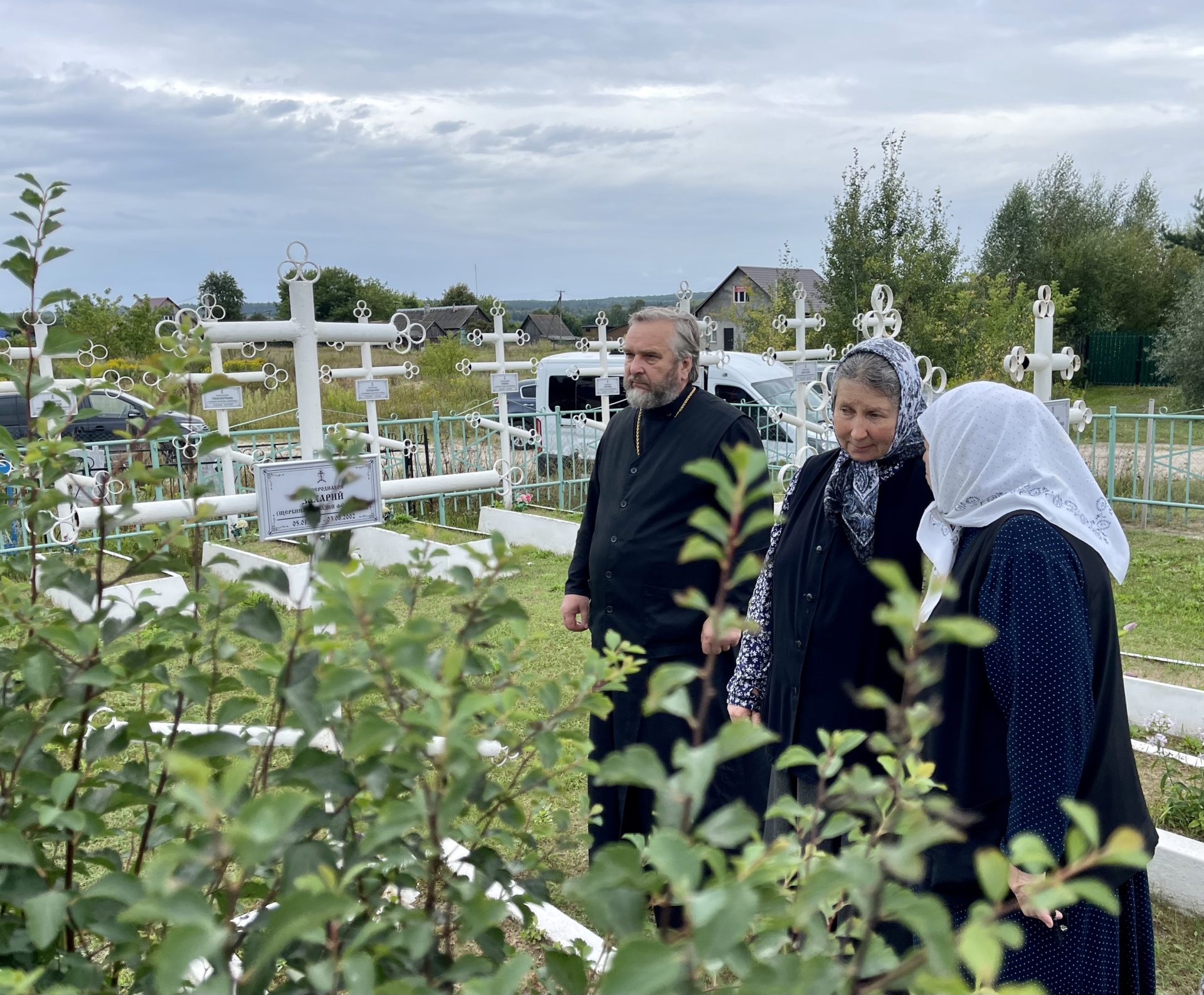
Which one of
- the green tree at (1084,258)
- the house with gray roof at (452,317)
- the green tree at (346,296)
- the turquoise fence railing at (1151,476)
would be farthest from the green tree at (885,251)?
the house with gray roof at (452,317)

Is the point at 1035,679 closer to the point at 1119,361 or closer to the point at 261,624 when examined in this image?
the point at 261,624

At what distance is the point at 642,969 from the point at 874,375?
205 cm

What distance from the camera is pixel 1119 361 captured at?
108 feet

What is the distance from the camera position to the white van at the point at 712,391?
11.8m

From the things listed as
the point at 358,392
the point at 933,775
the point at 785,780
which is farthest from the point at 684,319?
the point at 358,392

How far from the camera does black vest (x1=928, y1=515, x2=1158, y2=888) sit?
1923 mm

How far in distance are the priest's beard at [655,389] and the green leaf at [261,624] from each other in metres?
2.37

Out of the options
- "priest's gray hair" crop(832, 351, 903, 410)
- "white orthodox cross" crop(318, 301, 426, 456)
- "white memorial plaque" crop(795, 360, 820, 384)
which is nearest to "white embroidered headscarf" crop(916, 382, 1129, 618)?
"priest's gray hair" crop(832, 351, 903, 410)

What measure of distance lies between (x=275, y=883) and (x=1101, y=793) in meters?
1.57

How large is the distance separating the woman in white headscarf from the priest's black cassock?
37.3 inches

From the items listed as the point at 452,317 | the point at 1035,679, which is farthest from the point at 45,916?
the point at 452,317

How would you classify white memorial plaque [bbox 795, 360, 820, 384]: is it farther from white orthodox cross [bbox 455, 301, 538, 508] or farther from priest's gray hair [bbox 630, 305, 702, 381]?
priest's gray hair [bbox 630, 305, 702, 381]

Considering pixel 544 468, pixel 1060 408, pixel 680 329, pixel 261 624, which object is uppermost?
pixel 680 329

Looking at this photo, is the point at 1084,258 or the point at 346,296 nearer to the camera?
the point at 1084,258
